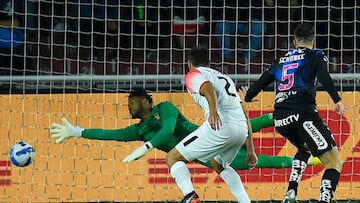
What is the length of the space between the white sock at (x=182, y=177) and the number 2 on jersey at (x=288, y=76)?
115cm

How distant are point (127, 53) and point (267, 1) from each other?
6.50ft

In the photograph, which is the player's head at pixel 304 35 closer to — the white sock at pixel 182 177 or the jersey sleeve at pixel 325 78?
the jersey sleeve at pixel 325 78

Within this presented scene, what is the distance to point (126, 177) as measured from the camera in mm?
14133

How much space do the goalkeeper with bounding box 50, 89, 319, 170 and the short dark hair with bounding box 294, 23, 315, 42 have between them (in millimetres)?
1878

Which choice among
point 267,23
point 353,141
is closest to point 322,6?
point 267,23

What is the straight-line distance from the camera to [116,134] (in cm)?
1262

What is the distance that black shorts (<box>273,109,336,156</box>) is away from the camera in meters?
10.3

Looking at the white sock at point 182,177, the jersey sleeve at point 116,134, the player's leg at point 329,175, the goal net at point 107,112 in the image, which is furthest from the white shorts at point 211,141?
the goal net at point 107,112

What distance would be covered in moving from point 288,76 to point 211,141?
0.90 metres

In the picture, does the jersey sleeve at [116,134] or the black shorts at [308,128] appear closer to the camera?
the black shorts at [308,128]

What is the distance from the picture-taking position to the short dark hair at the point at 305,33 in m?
10.4

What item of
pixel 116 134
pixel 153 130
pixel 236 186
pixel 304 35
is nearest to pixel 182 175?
pixel 236 186

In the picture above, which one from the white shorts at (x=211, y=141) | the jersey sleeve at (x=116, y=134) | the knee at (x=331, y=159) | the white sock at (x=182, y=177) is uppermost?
the jersey sleeve at (x=116, y=134)

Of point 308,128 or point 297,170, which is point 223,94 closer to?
point 308,128
